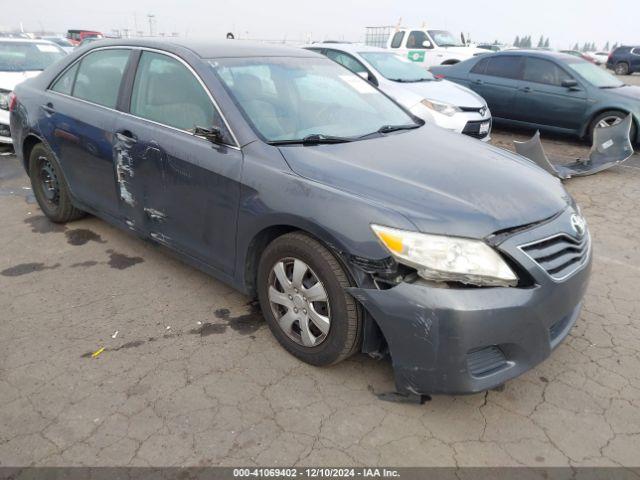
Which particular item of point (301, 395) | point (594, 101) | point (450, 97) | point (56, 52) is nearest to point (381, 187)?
point (301, 395)

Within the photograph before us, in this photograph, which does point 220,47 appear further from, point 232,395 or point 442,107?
point 442,107

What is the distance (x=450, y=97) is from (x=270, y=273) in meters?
5.76

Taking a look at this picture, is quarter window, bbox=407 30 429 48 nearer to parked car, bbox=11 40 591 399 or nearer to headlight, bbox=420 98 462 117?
headlight, bbox=420 98 462 117

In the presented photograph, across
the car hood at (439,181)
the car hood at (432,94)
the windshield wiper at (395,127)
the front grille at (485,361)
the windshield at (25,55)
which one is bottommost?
the front grille at (485,361)

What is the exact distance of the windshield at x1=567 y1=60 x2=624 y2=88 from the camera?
8.47 meters

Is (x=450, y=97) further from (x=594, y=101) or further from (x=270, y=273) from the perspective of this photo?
(x=270, y=273)

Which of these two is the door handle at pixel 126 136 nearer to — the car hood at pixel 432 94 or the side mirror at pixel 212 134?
the side mirror at pixel 212 134

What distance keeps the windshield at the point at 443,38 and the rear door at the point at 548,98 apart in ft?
17.9

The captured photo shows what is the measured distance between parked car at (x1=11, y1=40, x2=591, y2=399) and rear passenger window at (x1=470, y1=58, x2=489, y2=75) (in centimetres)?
683

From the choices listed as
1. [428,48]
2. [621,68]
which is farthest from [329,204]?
[621,68]

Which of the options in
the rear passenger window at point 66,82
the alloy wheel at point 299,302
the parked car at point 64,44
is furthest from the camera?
the parked car at point 64,44

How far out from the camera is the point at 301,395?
256 cm

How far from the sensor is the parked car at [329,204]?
7.17 ft

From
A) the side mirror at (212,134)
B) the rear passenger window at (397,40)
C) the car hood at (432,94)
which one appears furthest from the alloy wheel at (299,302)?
the rear passenger window at (397,40)
